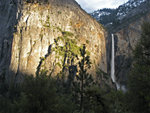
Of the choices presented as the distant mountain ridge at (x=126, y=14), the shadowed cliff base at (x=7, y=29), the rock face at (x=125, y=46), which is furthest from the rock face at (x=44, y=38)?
the distant mountain ridge at (x=126, y=14)

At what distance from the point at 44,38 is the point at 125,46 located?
44.9m

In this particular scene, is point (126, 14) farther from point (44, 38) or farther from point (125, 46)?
point (44, 38)

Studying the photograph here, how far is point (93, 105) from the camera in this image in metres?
19.3

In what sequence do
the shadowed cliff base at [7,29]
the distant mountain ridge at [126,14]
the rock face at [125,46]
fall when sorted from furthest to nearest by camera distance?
the distant mountain ridge at [126,14] < the rock face at [125,46] < the shadowed cliff base at [7,29]

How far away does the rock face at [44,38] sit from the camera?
1975 inches

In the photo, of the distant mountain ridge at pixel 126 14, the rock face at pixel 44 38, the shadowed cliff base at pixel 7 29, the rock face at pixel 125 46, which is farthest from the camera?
the distant mountain ridge at pixel 126 14

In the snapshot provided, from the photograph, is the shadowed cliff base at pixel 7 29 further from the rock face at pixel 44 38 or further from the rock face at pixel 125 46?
the rock face at pixel 125 46

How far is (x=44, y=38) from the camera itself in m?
55.1

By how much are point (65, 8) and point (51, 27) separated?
14.5 metres

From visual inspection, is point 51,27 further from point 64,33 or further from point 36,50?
point 36,50

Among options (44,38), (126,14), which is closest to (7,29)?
(44,38)

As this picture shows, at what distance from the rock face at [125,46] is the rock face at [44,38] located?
892cm

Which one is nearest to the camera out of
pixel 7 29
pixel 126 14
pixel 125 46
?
pixel 7 29

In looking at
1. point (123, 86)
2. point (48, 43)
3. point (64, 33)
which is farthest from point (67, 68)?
point (123, 86)
